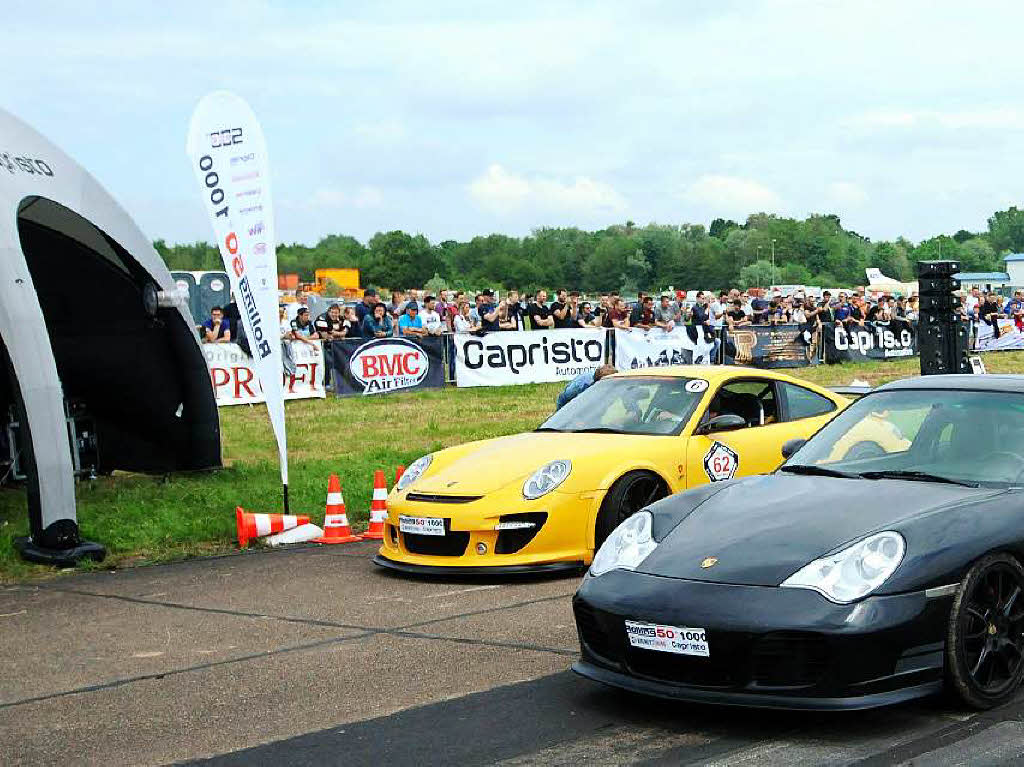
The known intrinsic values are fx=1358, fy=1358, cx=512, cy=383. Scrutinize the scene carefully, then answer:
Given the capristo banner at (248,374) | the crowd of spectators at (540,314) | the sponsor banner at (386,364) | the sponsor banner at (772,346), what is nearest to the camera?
the capristo banner at (248,374)

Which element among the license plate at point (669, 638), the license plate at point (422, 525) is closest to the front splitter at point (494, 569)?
the license plate at point (422, 525)

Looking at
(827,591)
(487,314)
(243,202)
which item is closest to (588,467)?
(827,591)

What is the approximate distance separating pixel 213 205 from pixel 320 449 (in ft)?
18.9

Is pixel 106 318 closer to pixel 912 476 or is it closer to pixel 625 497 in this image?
pixel 625 497

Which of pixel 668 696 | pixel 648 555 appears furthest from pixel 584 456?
pixel 668 696

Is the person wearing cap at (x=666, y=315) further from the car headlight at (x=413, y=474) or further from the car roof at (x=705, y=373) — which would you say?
the car headlight at (x=413, y=474)

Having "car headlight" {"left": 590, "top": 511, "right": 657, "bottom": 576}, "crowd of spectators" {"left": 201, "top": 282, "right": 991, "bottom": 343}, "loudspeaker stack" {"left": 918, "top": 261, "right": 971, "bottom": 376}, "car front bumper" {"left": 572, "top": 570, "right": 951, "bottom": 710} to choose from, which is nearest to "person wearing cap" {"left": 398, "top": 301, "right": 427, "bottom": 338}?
"crowd of spectators" {"left": 201, "top": 282, "right": 991, "bottom": 343}

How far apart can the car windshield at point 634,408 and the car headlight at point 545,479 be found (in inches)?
39.0

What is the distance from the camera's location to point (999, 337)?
1502 inches

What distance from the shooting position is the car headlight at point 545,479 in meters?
8.81

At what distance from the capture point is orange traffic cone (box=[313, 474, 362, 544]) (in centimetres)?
1102

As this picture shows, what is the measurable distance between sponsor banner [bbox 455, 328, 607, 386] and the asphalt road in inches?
614

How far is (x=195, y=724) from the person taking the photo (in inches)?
223

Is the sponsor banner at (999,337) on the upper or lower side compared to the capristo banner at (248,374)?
lower
